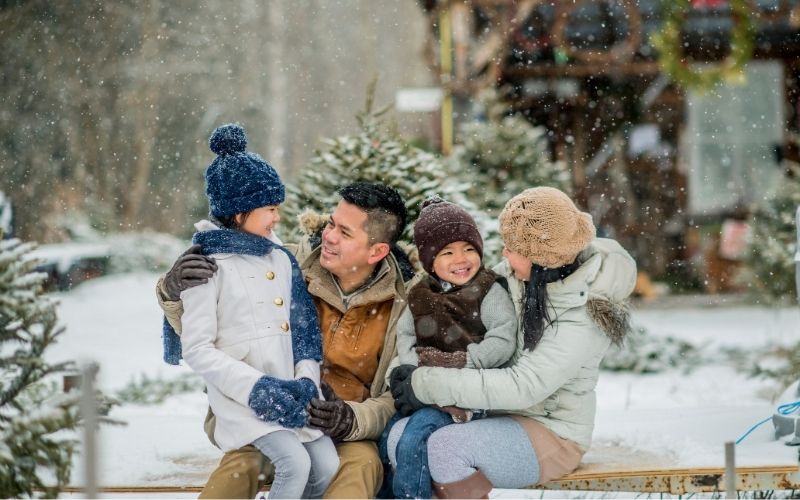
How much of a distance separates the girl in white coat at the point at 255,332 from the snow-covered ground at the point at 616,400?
1.73ft

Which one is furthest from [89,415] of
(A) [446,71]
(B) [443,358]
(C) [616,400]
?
(A) [446,71]

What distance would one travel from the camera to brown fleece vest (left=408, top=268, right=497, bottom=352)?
12.1ft

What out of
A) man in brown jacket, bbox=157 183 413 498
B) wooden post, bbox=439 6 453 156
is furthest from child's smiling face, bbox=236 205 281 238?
wooden post, bbox=439 6 453 156

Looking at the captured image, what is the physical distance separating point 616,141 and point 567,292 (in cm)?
1154

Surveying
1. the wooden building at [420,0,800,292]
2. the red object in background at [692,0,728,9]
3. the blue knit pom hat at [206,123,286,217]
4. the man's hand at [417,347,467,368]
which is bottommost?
the man's hand at [417,347,467,368]

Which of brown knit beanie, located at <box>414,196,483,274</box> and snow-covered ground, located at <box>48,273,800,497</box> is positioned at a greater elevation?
brown knit beanie, located at <box>414,196,483,274</box>

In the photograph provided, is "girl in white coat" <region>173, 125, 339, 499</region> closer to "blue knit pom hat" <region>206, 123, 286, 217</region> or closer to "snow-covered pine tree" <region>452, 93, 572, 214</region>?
"blue knit pom hat" <region>206, 123, 286, 217</region>

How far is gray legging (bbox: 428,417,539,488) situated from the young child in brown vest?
6 centimetres

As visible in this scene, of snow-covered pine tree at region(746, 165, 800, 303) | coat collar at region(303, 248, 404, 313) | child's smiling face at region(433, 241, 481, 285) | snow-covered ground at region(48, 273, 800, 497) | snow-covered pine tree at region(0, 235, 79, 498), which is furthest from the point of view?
snow-covered pine tree at region(746, 165, 800, 303)

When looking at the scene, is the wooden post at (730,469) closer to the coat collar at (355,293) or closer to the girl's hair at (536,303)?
the girl's hair at (536,303)

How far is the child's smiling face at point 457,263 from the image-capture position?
374cm

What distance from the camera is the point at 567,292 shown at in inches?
144

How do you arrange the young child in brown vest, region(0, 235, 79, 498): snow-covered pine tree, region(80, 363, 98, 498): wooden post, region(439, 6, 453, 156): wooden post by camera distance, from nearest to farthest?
1. region(80, 363, 98, 498): wooden post
2. region(0, 235, 79, 498): snow-covered pine tree
3. the young child in brown vest
4. region(439, 6, 453, 156): wooden post

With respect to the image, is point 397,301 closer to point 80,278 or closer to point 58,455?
point 58,455
